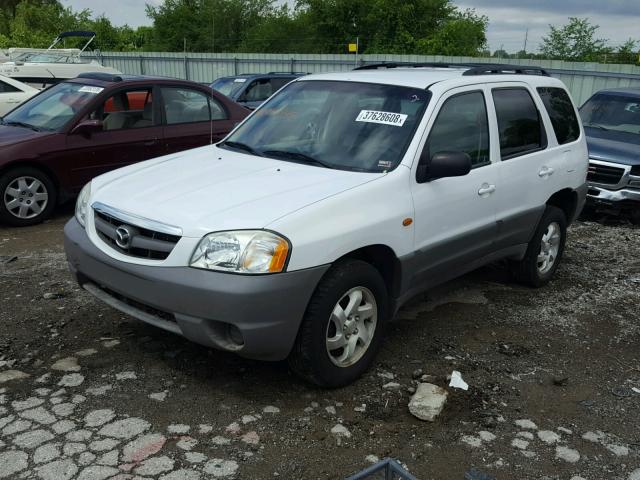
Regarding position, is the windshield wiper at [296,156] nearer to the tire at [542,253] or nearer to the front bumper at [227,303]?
the front bumper at [227,303]

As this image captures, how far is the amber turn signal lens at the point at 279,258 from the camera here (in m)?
3.24

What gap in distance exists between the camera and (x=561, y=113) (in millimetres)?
5664

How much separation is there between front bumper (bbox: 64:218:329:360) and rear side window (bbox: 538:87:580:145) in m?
3.09

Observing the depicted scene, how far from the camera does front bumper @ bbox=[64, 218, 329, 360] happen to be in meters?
3.21

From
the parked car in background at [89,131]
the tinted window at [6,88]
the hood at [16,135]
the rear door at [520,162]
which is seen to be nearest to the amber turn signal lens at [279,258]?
the rear door at [520,162]

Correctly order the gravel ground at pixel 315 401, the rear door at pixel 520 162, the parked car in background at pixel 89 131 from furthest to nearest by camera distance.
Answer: the parked car in background at pixel 89 131, the rear door at pixel 520 162, the gravel ground at pixel 315 401

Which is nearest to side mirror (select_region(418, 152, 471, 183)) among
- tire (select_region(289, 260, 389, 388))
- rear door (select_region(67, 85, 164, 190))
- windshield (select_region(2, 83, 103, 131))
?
tire (select_region(289, 260, 389, 388))

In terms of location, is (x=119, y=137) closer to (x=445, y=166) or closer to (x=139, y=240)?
(x=139, y=240)

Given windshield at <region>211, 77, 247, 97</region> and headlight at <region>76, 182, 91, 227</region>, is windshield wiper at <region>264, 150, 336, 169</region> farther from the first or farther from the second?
windshield at <region>211, 77, 247, 97</region>

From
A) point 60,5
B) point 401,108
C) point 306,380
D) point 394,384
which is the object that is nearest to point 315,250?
point 306,380

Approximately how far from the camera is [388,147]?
13.4ft

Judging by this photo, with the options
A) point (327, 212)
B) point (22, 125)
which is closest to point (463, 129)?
point (327, 212)

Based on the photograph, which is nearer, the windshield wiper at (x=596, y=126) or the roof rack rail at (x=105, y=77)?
the roof rack rail at (x=105, y=77)

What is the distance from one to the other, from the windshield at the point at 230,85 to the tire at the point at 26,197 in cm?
711
